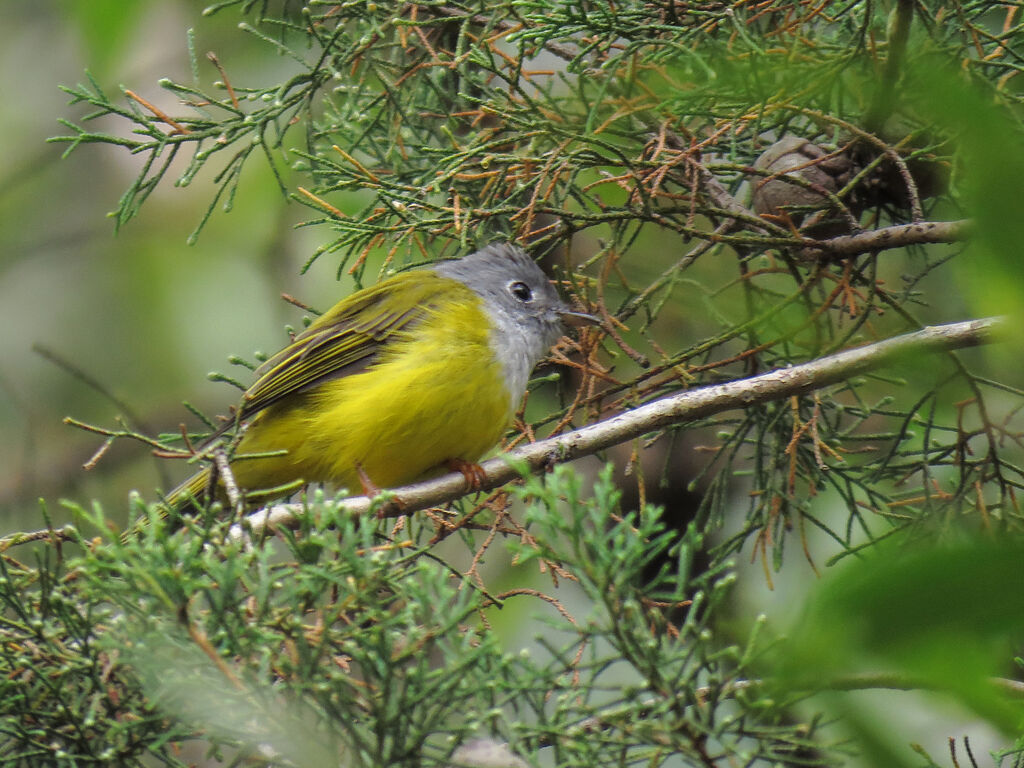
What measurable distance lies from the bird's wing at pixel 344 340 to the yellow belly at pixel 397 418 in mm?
62

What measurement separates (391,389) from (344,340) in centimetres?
35

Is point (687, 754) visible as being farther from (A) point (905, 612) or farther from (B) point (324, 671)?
(A) point (905, 612)

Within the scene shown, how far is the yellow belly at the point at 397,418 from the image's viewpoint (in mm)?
3674

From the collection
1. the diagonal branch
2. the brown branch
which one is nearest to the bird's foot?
the diagonal branch

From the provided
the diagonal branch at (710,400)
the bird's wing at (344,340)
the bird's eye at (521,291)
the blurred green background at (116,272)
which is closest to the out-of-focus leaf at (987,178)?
the diagonal branch at (710,400)

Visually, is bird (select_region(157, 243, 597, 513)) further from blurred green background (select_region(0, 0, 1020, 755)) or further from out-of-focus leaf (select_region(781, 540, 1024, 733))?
out-of-focus leaf (select_region(781, 540, 1024, 733))

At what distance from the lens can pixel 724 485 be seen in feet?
11.2

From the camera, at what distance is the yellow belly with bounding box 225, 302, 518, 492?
367 centimetres

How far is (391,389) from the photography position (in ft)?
12.3

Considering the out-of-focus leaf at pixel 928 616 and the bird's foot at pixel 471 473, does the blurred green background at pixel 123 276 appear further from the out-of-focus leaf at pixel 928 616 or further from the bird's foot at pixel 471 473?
the out-of-focus leaf at pixel 928 616

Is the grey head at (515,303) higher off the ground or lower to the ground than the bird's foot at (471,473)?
higher

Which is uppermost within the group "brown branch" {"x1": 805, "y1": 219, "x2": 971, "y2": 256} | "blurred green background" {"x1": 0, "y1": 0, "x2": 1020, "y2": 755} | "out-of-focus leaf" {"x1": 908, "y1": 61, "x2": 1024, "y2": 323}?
"out-of-focus leaf" {"x1": 908, "y1": 61, "x2": 1024, "y2": 323}

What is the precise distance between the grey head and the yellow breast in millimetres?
70

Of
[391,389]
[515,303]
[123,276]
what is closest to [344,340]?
[391,389]
